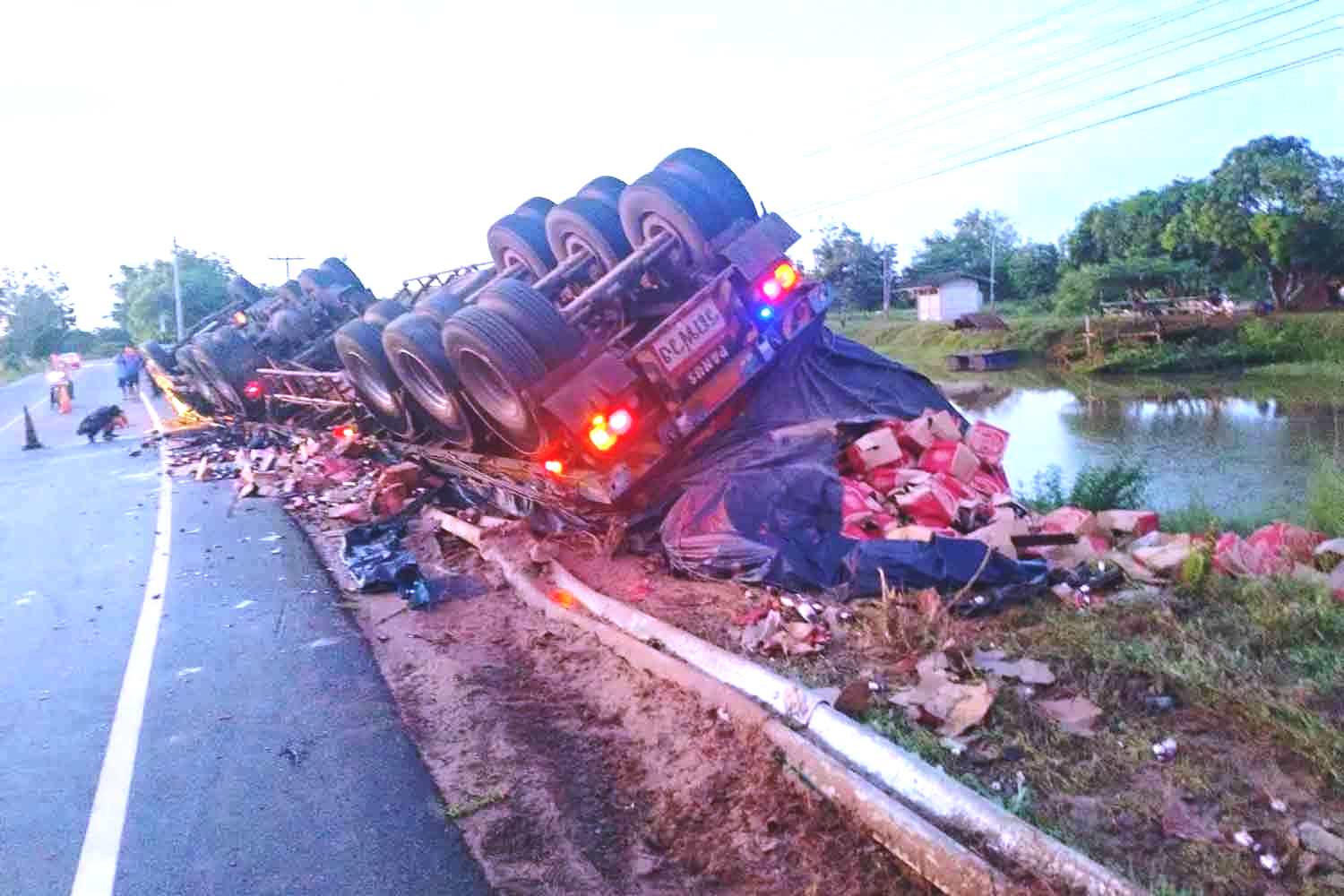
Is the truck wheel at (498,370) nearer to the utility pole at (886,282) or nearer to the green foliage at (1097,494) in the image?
the green foliage at (1097,494)

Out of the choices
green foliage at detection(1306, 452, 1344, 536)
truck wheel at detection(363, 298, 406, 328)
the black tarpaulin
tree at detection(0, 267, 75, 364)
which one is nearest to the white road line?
the black tarpaulin

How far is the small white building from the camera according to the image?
198ft

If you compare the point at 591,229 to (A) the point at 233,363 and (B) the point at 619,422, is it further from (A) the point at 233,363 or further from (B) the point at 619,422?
(A) the point at 233,363

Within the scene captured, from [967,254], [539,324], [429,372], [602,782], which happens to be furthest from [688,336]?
[967,254]

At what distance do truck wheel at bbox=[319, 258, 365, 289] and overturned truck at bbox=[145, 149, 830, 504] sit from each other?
265 inches

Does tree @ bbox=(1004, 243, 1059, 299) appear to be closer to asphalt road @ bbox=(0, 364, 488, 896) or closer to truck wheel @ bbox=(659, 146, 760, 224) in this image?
truck wheel @ bbox=(659, 146, 760, 224)

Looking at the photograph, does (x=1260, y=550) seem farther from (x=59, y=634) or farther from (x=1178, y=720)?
(x=59, y=634)

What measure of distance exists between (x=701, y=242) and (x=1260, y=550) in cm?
421

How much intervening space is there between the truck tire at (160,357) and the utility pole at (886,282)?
42.1m

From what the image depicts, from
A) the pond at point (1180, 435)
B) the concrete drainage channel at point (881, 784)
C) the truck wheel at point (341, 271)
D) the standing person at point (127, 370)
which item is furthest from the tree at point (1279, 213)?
the concrete drainage channel at point (881, 784)

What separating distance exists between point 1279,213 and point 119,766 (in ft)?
143

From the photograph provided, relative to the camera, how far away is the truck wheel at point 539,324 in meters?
7.17

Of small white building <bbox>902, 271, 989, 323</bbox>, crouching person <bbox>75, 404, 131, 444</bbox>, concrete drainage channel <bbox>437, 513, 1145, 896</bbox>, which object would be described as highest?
concrete drainage channel <bbox>437, 513, 1145, 896</bbox>

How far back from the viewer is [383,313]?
428 inches
